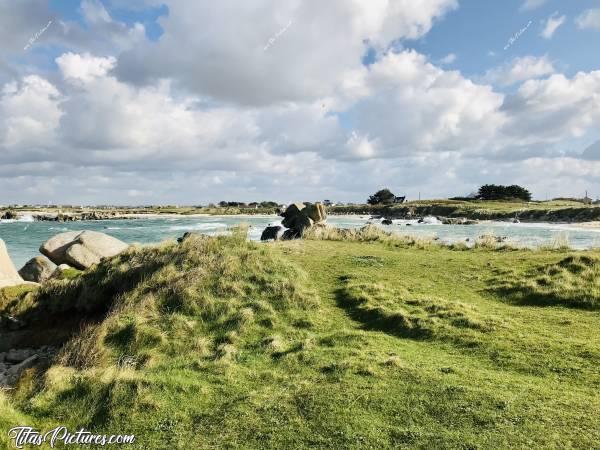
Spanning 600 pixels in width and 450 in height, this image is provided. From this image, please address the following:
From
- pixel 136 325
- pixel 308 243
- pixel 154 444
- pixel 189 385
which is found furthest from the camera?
pixel 308 243

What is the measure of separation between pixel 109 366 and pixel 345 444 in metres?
5.96

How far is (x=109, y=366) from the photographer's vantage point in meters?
Result: 10.1

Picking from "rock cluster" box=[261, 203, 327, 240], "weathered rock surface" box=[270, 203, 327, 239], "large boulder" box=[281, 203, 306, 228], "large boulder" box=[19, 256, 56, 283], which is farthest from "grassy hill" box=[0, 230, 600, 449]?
"large boulder" box=[281, 203, 306, 228]

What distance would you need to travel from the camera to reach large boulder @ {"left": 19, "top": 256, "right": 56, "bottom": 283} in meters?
24.0

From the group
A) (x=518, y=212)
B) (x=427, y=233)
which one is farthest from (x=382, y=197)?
(x=427, y=233)

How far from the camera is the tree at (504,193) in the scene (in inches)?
4861

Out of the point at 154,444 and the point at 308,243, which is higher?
the point at 308,243

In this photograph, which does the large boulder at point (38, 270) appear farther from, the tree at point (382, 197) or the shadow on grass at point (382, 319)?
the tree at point (382, 197)

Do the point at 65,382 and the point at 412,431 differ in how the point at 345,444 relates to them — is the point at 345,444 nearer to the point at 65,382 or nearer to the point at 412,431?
the point at 412,431

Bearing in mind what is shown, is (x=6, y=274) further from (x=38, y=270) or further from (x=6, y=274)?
(x=38, y=270)

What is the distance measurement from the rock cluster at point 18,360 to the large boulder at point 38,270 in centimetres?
1055

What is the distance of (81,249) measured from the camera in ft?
82.3

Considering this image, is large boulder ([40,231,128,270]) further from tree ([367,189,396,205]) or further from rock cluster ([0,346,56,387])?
tree ([367,189,396,205])

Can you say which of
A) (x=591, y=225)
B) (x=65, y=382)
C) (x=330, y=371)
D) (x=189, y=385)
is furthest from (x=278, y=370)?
(x=591, y=225)
